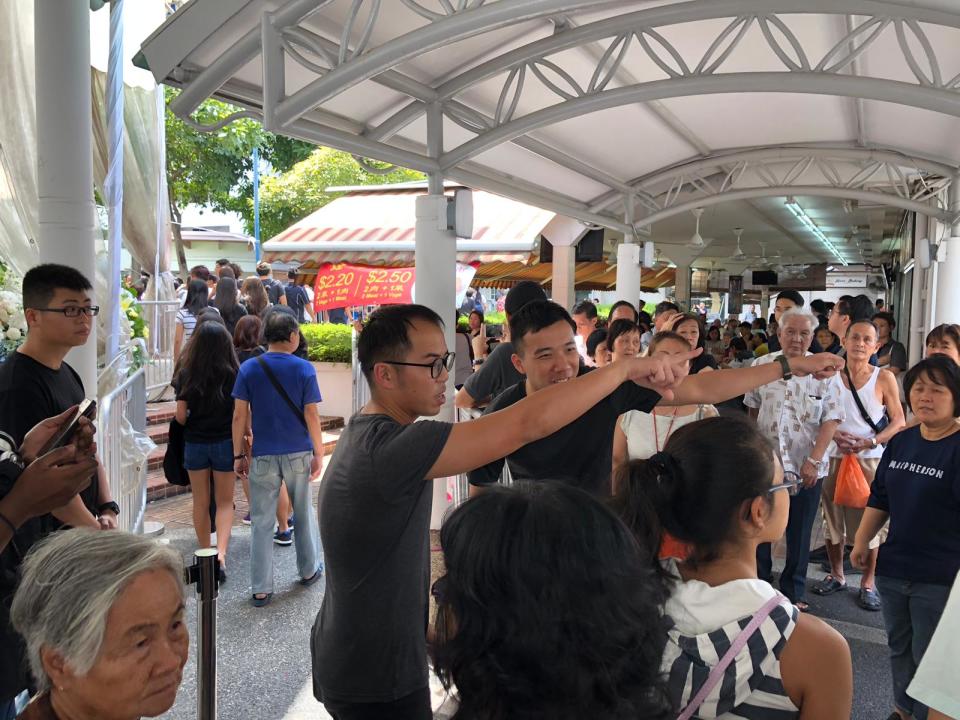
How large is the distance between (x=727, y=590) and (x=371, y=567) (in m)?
0.94

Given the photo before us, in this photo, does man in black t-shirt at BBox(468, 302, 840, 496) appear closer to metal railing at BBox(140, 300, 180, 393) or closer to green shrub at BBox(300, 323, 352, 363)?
metal railing at BBox(140, 300, 180, 393)

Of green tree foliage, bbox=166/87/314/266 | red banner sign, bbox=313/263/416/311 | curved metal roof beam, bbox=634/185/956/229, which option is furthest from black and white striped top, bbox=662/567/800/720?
green tree foliage, bbox=166/87/314/266

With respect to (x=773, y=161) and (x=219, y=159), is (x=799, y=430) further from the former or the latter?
(x=219, y=159)

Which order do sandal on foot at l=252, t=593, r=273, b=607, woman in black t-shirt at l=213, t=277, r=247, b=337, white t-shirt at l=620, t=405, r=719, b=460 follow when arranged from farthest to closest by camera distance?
1. woman in black t-shirt at l=213, t=277, r=247, b=337
2. sandal on foot at l=252, t=593, r=273, b=607
3. white t-shirt at l=620, t=405, r=719, b=460

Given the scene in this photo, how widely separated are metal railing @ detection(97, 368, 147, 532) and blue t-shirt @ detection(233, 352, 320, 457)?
77 cm

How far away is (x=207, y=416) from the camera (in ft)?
18.2

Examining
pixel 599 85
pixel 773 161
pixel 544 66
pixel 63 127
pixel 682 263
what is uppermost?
pixel 544 66

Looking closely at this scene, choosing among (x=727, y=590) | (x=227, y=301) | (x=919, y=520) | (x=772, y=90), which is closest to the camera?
(x=727, y=590)

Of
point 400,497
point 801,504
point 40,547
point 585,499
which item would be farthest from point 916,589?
point 40,547

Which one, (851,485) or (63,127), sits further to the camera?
(851,485)

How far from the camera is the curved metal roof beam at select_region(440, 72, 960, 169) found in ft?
16.8

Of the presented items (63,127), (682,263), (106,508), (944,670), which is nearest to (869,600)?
(944,670)

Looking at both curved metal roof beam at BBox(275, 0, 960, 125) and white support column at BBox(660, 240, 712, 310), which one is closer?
curved metal roof beam at BBox(275, 0, 960, 125)

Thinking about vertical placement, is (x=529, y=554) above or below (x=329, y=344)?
above
